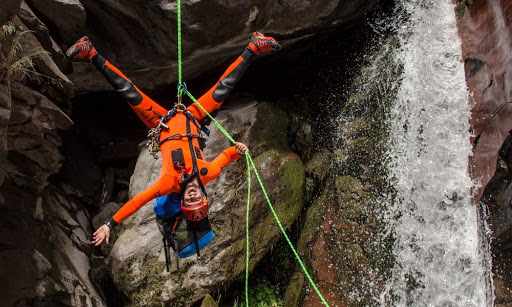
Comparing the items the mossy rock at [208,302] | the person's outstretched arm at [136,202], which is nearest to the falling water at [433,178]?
the mossy rock at [208,302]

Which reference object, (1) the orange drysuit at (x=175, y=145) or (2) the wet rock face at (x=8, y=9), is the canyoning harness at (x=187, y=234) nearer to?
(1) the orange drysuit at (x=175, y=145)

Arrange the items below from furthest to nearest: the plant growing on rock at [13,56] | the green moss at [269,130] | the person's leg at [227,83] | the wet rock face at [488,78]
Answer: the green moss at [269,130]
the wet rock face at [488,78]
the person's leg at [227,83]
the plant growing on rock at [13,56]

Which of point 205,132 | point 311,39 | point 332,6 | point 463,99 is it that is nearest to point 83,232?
point 205,132

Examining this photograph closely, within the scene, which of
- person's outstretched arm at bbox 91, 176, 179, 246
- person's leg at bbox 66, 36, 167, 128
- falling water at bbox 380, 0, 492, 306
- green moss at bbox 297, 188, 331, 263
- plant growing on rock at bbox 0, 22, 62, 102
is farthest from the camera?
green moss at bbox 297, 188, 331, 263

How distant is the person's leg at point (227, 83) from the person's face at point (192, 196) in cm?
104

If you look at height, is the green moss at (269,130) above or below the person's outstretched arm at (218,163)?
below

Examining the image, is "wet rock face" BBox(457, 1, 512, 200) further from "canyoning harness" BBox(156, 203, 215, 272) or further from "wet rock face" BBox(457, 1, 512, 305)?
"canyoning harness" BBox(156, 203, 215, 272)

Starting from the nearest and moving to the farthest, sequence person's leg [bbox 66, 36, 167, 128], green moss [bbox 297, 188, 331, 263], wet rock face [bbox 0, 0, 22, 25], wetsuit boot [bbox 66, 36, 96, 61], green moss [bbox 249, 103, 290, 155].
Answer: wet rock face [bbox 0, 0, 22, 25] → wetsuit boot [bbox 66, 36, 96, 61] → person's leg [bbox 66, 36, 167, 128] → green moss [bbox 297, 188, 331, 263] → green moss [bbox 249, 103, 290, 155]

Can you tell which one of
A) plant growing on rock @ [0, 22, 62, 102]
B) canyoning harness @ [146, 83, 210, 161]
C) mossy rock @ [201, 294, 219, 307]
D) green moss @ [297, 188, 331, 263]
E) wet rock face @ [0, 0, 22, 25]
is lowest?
green moss @ [297, 188, 331, 263]

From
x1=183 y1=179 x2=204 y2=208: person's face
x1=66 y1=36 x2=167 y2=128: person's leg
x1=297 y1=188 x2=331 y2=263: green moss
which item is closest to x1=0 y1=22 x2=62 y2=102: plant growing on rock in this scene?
x1=66 y1=36 x2=167 y2=128: person's leg

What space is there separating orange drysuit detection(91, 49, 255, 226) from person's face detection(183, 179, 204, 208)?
0.16 m

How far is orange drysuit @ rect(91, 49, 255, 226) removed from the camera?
388 cm

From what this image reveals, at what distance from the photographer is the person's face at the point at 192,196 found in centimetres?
392

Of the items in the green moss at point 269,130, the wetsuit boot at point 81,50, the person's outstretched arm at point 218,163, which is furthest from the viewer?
the green moss at point 269,130
